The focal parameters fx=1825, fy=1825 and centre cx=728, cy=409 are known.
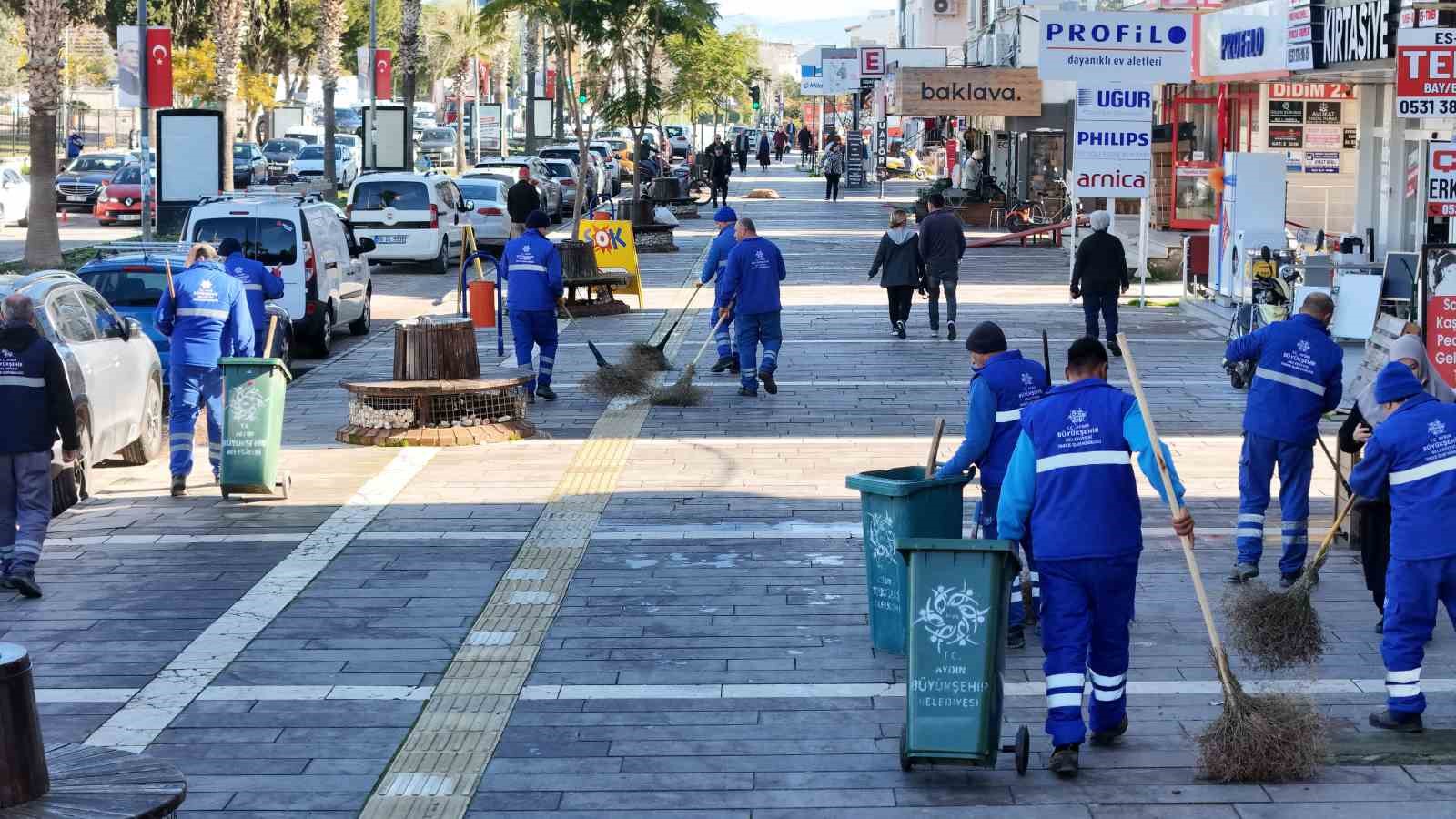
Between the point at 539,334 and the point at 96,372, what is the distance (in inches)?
186

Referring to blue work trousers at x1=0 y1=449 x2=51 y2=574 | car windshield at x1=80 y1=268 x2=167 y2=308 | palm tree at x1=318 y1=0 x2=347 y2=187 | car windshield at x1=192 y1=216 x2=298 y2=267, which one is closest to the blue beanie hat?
blue work trousers at x1=0 y1=449 x2=51 y2=574

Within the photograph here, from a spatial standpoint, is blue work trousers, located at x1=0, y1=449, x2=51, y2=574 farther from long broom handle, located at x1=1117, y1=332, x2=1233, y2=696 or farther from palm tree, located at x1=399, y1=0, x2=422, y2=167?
palm tree, located at x1=399, y1=0, x2=422, y2=167

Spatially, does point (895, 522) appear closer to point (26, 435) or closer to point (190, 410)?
point (26, 435)

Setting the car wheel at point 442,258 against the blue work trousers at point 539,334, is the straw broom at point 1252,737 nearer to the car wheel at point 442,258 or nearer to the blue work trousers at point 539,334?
the blue work trousers at point 539,334

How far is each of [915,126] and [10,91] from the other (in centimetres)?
4695

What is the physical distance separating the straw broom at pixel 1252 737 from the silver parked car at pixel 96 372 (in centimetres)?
770

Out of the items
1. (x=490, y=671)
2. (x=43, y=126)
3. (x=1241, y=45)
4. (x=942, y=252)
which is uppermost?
(x=1241, y=45)

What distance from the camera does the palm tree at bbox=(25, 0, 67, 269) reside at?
28.1 m

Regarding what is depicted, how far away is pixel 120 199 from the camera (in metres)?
41.9

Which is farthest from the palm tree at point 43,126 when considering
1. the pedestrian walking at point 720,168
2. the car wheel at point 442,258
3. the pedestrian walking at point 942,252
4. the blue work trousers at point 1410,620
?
the blue work trousers at point 1410,620

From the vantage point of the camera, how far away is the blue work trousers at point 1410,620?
746 centimetres

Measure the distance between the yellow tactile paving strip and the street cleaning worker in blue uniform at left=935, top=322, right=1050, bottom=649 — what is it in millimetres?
2250

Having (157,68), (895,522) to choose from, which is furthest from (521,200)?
(895,522)

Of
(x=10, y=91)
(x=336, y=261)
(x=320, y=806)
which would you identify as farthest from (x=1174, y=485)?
(x=10, y=91)
